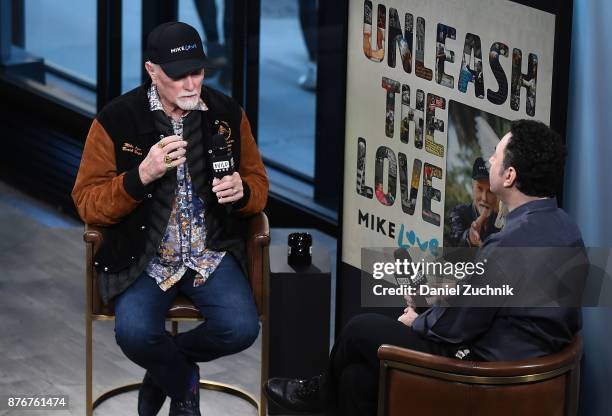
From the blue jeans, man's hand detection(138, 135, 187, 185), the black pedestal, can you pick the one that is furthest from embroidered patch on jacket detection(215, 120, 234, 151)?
the black pedestal

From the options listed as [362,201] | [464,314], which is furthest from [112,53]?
[464,314]

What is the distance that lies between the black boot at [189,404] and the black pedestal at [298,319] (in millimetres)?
467

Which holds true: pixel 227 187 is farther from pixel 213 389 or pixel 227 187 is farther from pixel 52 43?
pixel 52 43

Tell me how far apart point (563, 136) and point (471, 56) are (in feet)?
1.46

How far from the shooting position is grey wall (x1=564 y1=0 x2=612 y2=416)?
4.12 m

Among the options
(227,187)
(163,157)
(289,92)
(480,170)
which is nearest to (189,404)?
(227,187)

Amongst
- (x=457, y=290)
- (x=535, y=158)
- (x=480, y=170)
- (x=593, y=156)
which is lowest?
(x=457, y=290)

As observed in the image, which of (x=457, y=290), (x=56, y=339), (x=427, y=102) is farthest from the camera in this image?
(x=56, y=339)

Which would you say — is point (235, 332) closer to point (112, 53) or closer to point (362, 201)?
point (362, 201)

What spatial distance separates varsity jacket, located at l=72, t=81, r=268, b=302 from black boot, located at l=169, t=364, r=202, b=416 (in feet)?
1.36

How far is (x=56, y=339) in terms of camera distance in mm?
5609

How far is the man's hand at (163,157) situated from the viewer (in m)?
4.28

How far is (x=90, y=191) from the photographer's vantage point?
4477 mm

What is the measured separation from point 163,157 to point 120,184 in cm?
20
